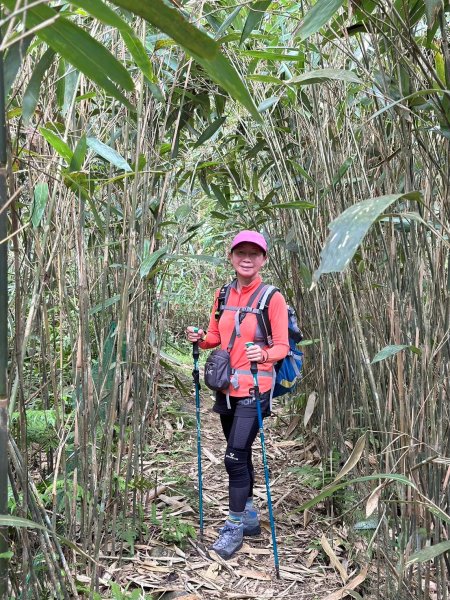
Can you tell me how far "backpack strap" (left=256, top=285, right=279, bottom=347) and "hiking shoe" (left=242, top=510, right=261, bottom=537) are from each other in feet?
2.02

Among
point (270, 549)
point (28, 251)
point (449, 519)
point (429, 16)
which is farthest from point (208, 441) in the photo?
point (429, 16)

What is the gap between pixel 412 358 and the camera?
1186mm

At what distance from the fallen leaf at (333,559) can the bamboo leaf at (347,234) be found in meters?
1.39

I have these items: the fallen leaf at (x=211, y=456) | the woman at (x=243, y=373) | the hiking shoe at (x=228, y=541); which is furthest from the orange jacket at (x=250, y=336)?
the fallen leaf at (x=211, y=456)

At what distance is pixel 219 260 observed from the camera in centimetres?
179

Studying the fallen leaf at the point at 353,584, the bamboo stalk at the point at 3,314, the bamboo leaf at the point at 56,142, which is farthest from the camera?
the fallen leaf at the point at 353,584

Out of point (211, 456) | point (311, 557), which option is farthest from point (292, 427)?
point (311, 557)

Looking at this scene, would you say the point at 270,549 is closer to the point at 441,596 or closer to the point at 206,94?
the point at 441,596

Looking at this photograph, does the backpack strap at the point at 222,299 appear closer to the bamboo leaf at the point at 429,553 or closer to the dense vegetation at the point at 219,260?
the dense vegetation at the point at 219,260

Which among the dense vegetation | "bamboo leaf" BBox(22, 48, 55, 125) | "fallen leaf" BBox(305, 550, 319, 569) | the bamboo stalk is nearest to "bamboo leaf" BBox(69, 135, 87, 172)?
the dense vegetation

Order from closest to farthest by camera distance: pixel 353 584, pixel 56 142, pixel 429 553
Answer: pixel 429 553 < pixel 56 142 < pixel 353 584

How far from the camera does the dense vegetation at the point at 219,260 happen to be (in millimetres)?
797

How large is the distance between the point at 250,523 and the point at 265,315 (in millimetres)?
734

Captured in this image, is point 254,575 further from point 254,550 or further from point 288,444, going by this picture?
point 288,444
